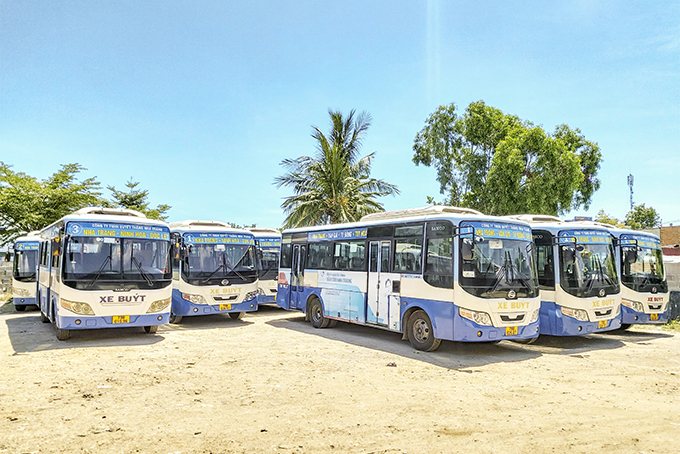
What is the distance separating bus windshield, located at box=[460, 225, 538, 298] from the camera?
10.2 meters

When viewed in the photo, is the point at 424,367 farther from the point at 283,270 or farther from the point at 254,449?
the point at 283,270

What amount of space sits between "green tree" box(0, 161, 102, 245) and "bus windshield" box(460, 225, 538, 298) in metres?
20.9

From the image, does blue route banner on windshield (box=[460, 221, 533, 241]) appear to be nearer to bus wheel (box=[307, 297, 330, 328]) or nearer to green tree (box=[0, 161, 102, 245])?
bus wheel (box=[307, 297, 330, 328])

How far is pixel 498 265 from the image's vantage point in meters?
10.5

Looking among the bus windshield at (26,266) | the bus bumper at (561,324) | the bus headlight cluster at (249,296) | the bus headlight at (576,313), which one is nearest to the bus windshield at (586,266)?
the bus headlight at (576,313)

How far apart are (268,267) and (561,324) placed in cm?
1042

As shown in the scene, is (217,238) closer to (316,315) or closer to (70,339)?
(316,315)

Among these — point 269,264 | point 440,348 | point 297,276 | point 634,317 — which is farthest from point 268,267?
point 634,317

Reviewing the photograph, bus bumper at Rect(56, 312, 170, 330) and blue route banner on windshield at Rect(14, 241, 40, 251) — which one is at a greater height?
blue route banner on windshield at Rect(14, 241, 40, 251)

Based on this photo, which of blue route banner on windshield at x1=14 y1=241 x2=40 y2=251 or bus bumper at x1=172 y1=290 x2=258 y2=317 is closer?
bus bumper at x1=172 y1=290 x2=258 y2=317

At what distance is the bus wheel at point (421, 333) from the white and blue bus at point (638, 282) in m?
6.29

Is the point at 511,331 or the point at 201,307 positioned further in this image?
the point at 201,307

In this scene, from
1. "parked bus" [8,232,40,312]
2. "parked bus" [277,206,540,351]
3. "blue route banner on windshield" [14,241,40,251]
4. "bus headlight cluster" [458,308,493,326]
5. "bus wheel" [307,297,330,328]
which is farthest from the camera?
"blue route banner on windshield" [14,241,40,251]

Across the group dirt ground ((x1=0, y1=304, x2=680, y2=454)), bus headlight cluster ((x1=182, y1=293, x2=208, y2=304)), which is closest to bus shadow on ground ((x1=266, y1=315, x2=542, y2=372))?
dirt ground ((x1=0, y1=304, x2=680, y2=454))
